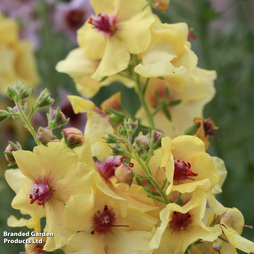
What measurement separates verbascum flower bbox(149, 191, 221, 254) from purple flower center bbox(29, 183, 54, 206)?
0.13 metres

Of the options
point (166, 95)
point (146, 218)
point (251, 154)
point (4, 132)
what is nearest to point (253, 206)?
point (251, 154)

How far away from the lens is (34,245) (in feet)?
1.28

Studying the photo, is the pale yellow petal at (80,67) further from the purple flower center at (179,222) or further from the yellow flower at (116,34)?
the purple flower center at (179,222)

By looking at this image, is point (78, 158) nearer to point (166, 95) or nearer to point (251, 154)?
point (166, 95)

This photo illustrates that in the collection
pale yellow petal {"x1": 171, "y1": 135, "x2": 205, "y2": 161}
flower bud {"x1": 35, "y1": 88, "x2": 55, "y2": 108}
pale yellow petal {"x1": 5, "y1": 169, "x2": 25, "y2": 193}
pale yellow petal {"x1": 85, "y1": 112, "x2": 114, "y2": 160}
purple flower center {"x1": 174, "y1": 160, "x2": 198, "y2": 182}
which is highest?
flower bud {"x1": 35, "y1": 88, "x2": 55, "y2": 108}

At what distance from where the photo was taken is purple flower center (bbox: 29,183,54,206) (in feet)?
1.13

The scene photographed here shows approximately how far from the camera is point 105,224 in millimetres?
371

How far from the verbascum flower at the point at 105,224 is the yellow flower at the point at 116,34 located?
192 mm

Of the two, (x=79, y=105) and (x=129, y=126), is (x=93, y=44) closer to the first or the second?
(x=79, y=105)

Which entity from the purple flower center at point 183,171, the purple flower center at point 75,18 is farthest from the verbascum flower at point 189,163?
the purple flower center at point 75,18

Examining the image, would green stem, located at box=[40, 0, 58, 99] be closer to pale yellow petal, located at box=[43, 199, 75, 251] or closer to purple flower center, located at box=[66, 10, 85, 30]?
purple flower center, located at box=[66, 10, 85, 30]

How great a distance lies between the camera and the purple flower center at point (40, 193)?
34 centimetres

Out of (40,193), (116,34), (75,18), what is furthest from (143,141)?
(75,18)

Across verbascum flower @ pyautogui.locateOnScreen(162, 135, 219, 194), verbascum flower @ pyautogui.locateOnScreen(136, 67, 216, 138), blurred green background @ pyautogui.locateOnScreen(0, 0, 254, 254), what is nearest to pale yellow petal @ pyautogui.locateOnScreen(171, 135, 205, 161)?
verbascum flower @ pyautogui.locateOnScreen(162, 135, 219, 194)
